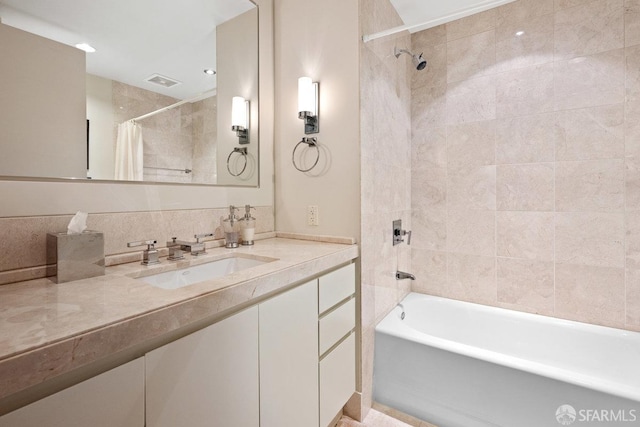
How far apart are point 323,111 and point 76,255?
4.58ft

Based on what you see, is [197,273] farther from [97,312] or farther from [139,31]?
[139,31]

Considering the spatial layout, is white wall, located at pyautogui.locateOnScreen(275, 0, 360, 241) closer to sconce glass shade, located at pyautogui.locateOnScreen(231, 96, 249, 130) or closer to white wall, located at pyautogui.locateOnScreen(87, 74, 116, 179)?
sconce glass shade, located at pyautogui.locateOnScreen(231, 96, 249, 130)

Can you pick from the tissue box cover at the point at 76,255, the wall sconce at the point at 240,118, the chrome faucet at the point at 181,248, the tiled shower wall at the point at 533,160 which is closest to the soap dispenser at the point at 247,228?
the chrome faucet at the point at 181,248

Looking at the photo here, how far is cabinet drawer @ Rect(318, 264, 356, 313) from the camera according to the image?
1.37 meters

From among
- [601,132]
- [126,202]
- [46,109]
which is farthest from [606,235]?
[46,109]

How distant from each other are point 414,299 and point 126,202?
2.13m

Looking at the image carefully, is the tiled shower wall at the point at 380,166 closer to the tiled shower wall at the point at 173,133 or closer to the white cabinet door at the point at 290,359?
the white cabinet door at the point at 290,359

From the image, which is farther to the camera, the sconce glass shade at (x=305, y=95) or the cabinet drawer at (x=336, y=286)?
the sconce glass shade at (x=305, y=95)

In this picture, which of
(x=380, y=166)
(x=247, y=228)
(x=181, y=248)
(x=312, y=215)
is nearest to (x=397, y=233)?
(x=380, y=166)

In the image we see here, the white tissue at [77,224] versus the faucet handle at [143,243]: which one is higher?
the white tissue at [77,224]

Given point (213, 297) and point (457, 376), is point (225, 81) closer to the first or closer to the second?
point (213, 297)

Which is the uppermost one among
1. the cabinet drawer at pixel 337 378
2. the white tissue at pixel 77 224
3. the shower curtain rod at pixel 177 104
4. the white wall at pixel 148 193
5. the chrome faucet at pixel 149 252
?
the shower curtain rod at pixel 177 104

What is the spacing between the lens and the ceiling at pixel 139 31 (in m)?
1.06

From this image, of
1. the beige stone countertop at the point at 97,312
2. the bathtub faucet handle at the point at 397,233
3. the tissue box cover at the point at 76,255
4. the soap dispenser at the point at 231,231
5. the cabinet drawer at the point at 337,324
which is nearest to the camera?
the beige stone countertop at the point at 97,312
